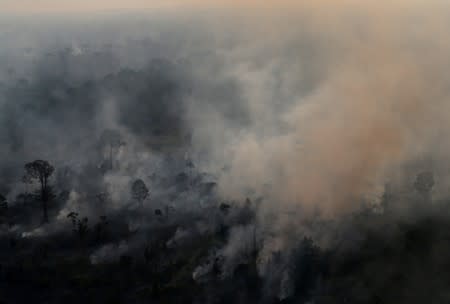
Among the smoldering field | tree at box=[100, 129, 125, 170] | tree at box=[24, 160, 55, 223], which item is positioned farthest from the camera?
tree at box=[100, 129, 125, 170]

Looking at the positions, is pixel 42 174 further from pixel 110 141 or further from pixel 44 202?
pixel 110 141

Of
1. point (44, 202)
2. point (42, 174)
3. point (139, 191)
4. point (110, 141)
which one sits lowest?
point (44, 202)

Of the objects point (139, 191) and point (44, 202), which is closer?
point (139, 191)

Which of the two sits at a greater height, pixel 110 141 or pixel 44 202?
pixel 110 141

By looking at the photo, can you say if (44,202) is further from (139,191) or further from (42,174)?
(139,191)

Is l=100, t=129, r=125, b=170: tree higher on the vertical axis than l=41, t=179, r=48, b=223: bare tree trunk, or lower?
higher

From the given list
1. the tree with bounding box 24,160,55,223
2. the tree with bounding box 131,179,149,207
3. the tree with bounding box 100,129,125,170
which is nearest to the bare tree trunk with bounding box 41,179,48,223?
the tree with bounding box 24,160,55,223

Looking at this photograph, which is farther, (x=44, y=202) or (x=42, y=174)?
Result: (x=42, y=174)

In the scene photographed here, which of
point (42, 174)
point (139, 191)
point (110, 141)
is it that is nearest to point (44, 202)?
point (42, 174)

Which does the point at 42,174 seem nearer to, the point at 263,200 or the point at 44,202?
the point at 44,202

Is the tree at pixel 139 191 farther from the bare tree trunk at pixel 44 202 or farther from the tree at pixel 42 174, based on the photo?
the tree at pixel 42 174

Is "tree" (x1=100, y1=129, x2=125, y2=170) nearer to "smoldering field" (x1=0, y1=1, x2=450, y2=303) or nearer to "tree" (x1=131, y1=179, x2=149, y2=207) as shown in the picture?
"smoldering field" (x1=0, y1=1, x2=450, y2=303)

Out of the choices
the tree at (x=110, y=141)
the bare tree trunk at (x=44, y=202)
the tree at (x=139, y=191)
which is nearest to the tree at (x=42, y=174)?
the bare tree trunk at (x=44, y=202)

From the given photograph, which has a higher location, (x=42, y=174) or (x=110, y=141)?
(x=110, y=141)
